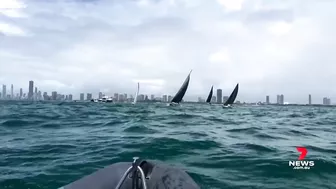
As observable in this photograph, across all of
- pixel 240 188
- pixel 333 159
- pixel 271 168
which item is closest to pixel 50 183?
pixel 240 188

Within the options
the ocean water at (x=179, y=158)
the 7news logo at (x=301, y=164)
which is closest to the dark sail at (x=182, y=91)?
the ocean water at (x=179, y=158)

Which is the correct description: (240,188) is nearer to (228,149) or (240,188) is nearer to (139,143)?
(228,149)

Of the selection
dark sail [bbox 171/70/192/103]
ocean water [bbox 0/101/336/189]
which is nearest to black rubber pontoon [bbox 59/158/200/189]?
ocean water [bbox 0/101/336/189]

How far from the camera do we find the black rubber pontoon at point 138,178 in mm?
4707

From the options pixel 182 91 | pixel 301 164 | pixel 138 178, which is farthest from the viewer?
pixel 182 91

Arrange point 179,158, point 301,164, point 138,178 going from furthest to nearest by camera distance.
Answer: point 179,158, point 301,164, point 138,178

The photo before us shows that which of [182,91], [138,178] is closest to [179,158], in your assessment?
[138,178]

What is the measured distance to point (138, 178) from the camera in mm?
4723

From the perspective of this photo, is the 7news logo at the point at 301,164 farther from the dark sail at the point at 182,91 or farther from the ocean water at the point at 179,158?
the dark sail at the point at 182,91

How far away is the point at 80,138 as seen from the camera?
15.4 metres

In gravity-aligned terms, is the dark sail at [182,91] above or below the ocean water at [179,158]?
above

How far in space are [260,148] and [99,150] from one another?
296 inches

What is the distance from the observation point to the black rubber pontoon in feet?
15.4

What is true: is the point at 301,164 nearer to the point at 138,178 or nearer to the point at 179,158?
the point at 179,158
